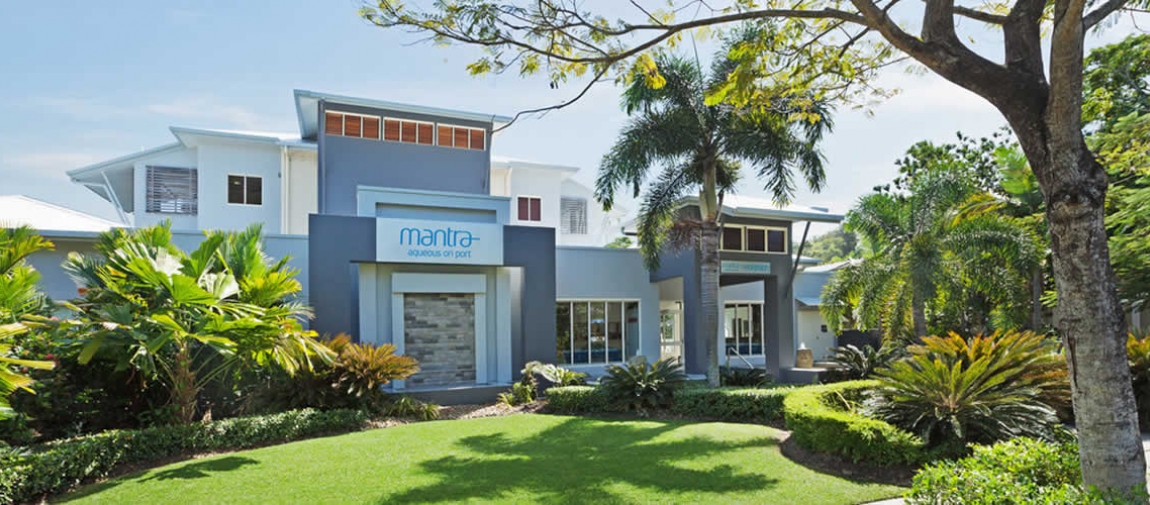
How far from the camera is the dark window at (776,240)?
2231 cm

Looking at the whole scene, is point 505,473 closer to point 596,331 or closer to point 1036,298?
point 596,331

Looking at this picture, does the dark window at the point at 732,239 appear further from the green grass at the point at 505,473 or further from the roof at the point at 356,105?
the green grass at the point at 505,473

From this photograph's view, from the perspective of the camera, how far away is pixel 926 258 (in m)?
16.4

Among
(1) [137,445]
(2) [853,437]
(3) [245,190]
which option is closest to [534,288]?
(1) [137,445]

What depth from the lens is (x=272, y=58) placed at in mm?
10414

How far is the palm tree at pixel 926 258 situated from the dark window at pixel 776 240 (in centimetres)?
386

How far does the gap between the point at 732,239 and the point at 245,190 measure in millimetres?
15872

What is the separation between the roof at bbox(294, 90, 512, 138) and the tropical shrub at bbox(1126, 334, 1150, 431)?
45.3 feet

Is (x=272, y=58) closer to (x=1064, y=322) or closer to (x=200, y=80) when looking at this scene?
(x=200, y=80)

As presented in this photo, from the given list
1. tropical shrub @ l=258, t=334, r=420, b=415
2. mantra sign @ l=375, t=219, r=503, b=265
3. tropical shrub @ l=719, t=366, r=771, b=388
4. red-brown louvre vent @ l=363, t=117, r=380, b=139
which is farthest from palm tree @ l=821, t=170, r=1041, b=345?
red-brown louvre vent @ l=363, t=117, r=380, b=139

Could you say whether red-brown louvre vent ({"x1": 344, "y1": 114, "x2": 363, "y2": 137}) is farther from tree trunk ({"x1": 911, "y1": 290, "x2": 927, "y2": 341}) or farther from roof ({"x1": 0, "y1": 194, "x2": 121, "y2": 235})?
tree trunk ({"x1": 911, "y1": 290, "x2": 927, "y2": 341})

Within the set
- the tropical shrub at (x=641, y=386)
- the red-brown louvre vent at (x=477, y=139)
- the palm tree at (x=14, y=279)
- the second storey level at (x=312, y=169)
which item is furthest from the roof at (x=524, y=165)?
the palm tree at (x=14, y=279)

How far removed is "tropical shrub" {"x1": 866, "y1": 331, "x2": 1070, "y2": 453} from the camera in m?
8.89

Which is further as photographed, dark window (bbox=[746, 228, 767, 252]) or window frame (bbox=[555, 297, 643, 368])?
dark window (bbox=[746, 228, 767, 252])
